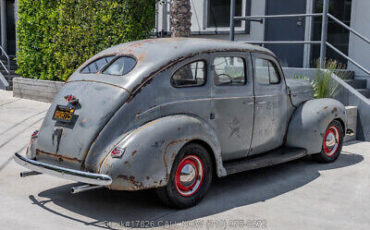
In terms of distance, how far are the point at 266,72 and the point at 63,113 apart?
2.75 metres

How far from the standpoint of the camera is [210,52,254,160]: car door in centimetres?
536

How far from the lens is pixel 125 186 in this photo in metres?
4.38

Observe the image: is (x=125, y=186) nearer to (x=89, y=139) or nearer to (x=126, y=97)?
(x=89, y=139)

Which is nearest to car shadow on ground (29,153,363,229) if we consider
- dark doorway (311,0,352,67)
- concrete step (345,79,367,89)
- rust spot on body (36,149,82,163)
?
rust spot on body (36,149,82,163)

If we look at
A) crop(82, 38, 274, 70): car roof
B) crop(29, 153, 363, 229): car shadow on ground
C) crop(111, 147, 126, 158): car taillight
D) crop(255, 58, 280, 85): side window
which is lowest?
crop(29, 153, 363, 229): car shadow on ground

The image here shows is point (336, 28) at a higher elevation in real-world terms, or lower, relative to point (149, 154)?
higher

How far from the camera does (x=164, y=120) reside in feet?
15.4

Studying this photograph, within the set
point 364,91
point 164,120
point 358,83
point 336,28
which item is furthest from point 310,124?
point 336,28

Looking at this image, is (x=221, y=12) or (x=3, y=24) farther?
(x=3, y=24)

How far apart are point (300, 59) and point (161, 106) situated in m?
7.68

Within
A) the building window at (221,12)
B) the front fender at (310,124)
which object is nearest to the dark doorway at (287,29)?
the building window at (221,12)

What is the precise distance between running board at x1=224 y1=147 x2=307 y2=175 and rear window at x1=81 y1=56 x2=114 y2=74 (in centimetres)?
181

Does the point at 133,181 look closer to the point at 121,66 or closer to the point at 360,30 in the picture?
the point at 121,66

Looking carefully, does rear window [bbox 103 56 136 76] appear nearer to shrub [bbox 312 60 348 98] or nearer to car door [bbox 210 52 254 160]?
car door [bbox 210 52 254 160]
